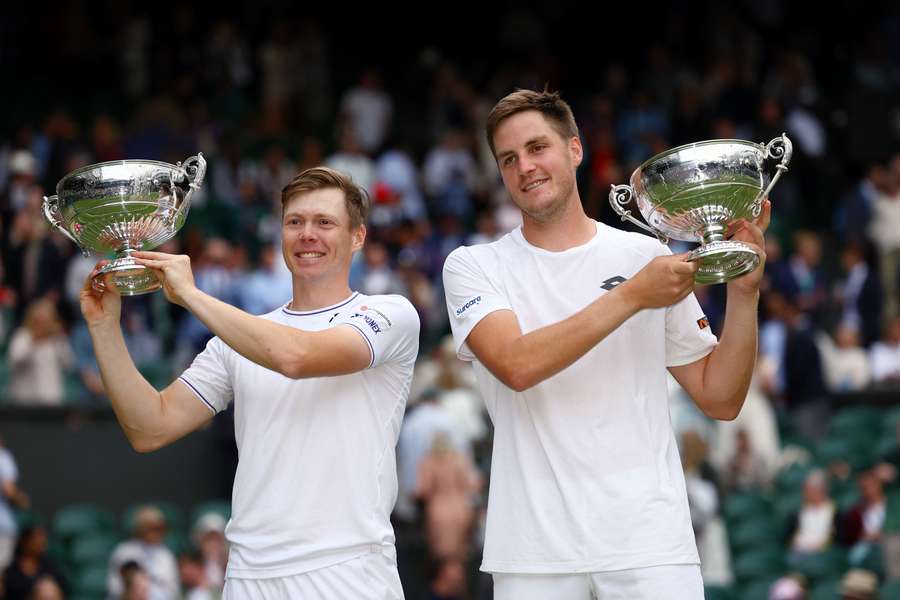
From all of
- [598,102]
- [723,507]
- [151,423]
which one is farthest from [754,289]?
[598,102]

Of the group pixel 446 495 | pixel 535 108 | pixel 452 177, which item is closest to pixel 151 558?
pixel 446 495

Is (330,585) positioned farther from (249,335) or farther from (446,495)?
(446,495)

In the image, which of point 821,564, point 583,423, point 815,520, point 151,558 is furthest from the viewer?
point 815,520

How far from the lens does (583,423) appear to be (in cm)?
426

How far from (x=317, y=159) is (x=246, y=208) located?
2.84 ft

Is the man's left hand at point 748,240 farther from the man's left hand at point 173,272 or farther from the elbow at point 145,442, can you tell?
the elbow at point 145,442

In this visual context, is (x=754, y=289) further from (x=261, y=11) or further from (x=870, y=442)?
(x=261, y=11)

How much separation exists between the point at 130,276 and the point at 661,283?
151cm

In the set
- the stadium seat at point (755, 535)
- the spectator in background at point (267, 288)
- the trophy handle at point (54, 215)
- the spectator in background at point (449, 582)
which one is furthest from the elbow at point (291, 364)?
the spectator in background at point (267, 288)

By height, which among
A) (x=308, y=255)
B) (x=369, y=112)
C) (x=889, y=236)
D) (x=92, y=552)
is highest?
(x=369, y=112)

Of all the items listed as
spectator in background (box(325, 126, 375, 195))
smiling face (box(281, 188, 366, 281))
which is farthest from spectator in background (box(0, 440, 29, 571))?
smiling face (box(281, 188, 366, 281))

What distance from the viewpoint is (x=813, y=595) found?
381 inches

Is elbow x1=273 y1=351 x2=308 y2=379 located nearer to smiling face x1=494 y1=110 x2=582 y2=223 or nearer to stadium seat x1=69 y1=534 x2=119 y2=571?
smiling face x1=494 y1=110 x2=582 y2=223

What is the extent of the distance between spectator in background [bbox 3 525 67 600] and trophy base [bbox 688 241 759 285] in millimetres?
6991
